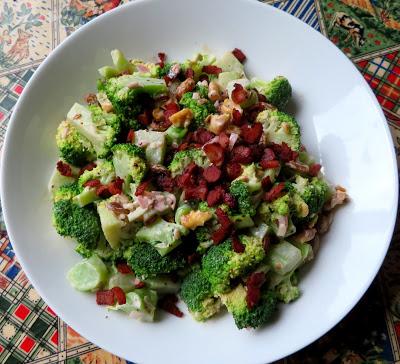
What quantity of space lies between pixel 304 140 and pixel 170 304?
1.05 m

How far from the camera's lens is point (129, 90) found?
2193 mm

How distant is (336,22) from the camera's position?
2.77 metres

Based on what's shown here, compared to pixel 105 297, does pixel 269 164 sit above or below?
above

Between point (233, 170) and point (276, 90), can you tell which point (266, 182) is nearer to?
point (233, 170)

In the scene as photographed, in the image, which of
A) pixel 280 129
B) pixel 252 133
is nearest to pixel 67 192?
pixel 252 133

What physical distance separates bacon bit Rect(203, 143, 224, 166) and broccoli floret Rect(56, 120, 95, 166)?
1.94 ft

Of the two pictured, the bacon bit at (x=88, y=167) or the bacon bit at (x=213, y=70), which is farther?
the bacon bit at (x=213, y=70)

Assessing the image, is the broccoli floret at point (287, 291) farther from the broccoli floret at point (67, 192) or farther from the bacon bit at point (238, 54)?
the bacon bit at point (238, 54)

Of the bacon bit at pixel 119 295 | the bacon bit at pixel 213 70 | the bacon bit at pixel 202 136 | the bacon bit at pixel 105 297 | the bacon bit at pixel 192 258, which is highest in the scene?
the bacon bit at pixel 213 70

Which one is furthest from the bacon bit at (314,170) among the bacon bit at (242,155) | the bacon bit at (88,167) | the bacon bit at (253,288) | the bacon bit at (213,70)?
the bacon bit at (88,167)

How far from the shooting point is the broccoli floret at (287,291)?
211 cm

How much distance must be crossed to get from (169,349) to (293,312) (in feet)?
1.89

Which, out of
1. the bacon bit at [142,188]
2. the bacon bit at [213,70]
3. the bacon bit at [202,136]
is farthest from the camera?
the bacon bit at [213,70]

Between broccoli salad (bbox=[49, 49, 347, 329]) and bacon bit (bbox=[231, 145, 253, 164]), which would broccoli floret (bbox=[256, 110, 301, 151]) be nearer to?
broccoli salad (bbox=[49, 49, 347, 329])
